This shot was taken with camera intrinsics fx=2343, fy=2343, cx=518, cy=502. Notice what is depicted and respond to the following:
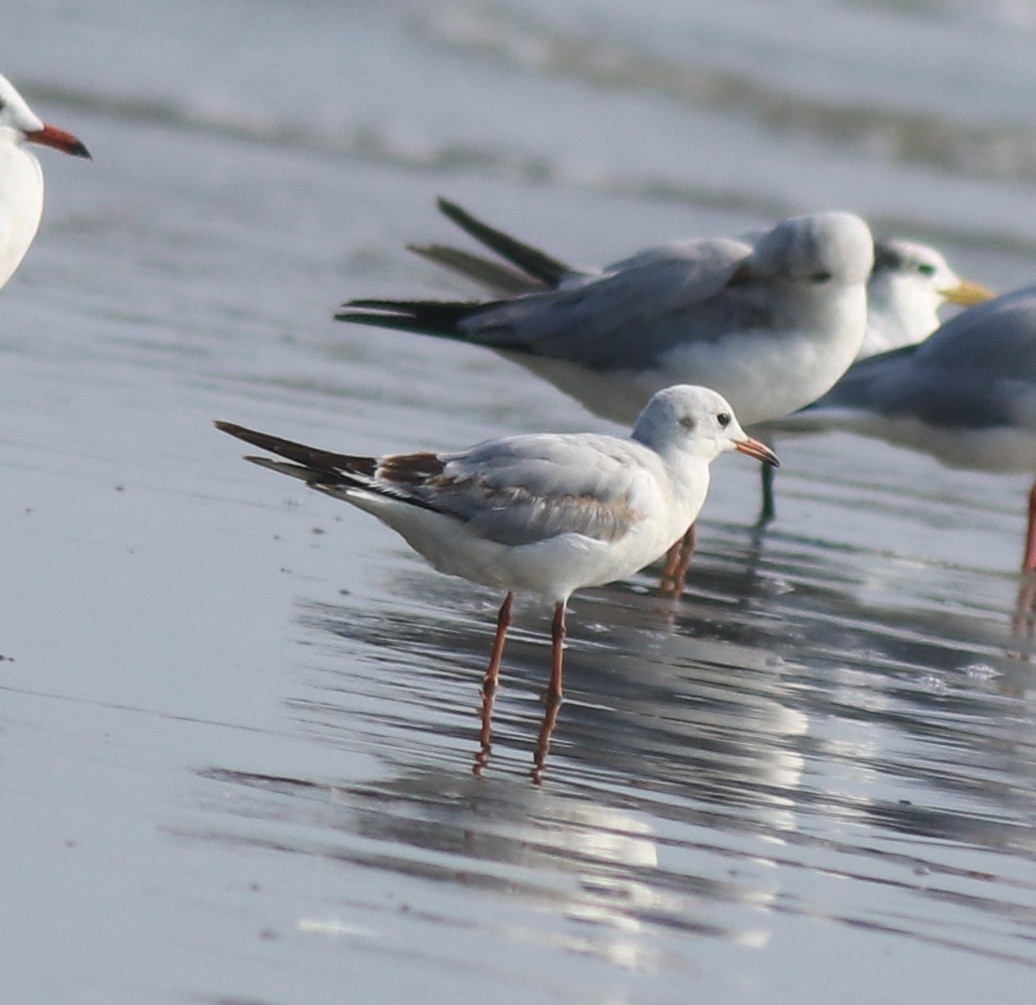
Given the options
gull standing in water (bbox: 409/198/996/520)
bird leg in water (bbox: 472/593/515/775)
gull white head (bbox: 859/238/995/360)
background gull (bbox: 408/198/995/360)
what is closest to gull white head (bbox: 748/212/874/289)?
gull standing in water (bbox: 409/198/996/520)

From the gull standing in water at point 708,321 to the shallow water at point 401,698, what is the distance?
496 millimetres

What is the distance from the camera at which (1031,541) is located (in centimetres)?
842

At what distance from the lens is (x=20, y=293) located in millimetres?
10047

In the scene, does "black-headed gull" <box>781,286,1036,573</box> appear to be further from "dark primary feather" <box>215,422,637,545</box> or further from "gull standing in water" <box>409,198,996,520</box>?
"dark primary feather" <box>215,422,637,545</box>

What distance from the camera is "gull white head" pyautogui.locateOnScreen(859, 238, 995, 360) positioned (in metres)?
10.2

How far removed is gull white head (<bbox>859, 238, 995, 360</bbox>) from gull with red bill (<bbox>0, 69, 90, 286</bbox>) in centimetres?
412

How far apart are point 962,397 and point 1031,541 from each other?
1.99ft

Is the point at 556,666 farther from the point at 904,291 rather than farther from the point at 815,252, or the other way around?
the point at 904,291

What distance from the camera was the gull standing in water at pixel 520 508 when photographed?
5598mm

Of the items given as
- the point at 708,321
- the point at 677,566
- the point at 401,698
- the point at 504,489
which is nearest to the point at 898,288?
the point at 708,321

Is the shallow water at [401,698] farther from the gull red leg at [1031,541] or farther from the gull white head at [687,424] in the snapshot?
the gull white head at [687,424]

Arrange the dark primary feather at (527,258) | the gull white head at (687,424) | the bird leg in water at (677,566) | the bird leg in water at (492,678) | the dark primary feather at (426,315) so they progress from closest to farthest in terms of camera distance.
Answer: the bird leg in water at (492,678)
the gull white head at (687,424)
the bird leg in water at (677,566)
the dark primary feather at (426,315)
the dark primary feather at (527,258)

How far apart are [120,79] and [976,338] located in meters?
10.7

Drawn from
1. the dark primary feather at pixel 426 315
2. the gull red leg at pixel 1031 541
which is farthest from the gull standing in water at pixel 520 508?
the gull red leg at pixel 1031 541
